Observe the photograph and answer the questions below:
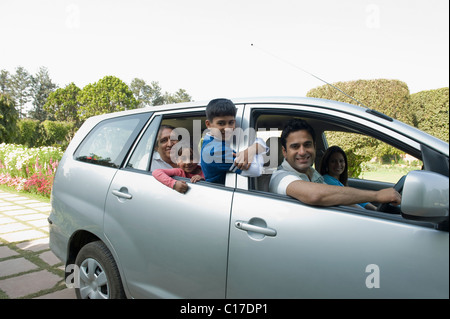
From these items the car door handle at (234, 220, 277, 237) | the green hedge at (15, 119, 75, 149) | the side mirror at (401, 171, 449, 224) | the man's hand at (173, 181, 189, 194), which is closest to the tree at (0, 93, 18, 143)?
the green hedge at (15, 119, 75, 149)

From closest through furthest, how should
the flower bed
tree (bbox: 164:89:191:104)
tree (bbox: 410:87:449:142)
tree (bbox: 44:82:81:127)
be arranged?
1. the flower bed
2. tree (bbox: 410:87:449:142)
3. tree (bbox: 44:82:81:127)
4. tree (bbox: 164:89:191:104)

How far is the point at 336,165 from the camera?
9.05 feet

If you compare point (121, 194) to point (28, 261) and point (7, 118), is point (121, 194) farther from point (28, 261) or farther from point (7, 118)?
point (7, 118)

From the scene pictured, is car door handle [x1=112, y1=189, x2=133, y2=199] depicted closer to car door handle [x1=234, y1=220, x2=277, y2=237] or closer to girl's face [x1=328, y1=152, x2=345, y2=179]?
car door handle [x1=234, y1=220, x2=277, y2=237]

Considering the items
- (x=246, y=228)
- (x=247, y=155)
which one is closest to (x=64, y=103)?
(x=247, y=155)

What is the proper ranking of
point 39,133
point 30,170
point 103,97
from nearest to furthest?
point 30,170
point 39,133
point 103,97

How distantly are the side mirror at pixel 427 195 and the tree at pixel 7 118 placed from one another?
20.8m

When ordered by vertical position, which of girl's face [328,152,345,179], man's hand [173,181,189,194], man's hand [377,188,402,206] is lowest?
man's hand [173,181,189,194]

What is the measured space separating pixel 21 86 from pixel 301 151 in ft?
302

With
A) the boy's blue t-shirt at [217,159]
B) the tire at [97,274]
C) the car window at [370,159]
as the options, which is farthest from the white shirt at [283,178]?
the car window at [370,159]

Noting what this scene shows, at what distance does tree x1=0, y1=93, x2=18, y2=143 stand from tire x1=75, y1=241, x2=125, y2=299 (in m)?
18.8

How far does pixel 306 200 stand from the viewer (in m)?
1.43

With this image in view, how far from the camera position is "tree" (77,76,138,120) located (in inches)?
2131

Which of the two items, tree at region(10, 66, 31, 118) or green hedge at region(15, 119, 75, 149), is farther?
tree at region(10, 66, 31, 118)
